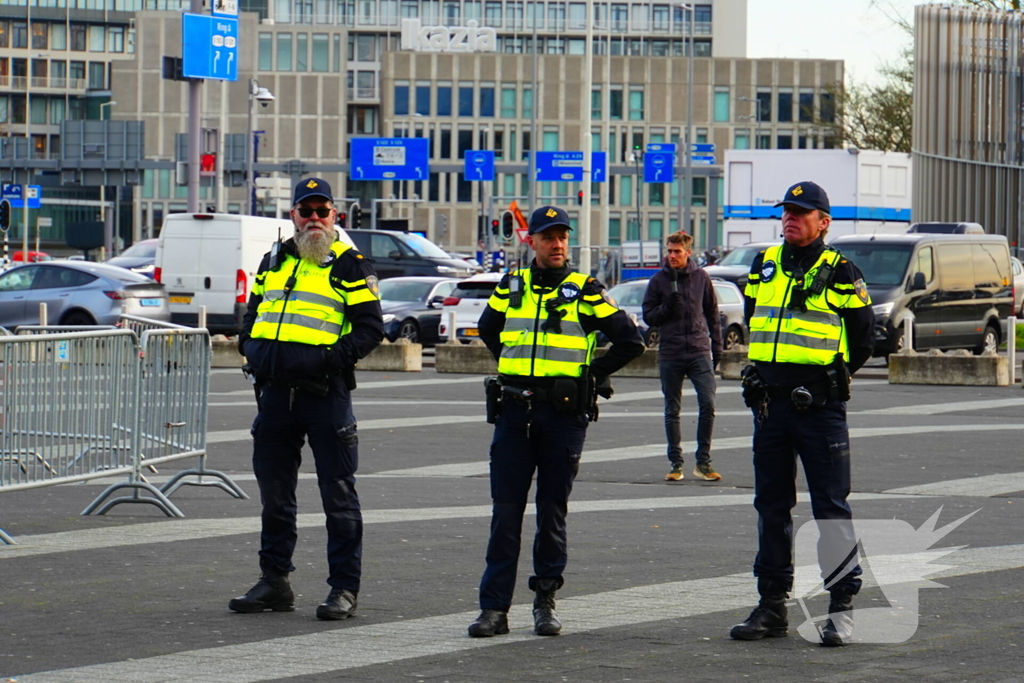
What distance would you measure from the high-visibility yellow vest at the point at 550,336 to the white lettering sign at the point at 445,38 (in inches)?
4038

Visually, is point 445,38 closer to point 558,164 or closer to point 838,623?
point 558,164

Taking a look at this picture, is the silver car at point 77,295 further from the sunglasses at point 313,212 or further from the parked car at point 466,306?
the sunglasses at point 313,212

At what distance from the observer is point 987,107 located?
49.1 metres

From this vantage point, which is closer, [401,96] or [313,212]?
[313,212]

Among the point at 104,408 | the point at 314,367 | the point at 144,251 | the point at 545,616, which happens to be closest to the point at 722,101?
the point at 144,251

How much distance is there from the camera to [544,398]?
7293 mm

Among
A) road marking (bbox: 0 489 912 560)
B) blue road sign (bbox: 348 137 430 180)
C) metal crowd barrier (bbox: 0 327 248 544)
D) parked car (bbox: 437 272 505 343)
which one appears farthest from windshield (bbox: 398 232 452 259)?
blue road sign (bbox: 348 137 430 180)

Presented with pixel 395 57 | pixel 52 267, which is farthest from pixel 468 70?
pixel 52 267

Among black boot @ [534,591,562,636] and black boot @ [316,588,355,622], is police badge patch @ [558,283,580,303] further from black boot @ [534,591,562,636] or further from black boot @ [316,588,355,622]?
black boot @ [316,588,355,622]

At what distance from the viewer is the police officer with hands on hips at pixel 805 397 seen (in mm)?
7164

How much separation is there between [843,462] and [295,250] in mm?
2463

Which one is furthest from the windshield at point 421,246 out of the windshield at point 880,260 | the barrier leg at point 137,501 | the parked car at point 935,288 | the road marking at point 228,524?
the barrier leg at point 137,501

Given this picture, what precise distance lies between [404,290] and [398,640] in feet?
85.7

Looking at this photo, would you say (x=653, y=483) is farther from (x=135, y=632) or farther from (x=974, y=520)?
(x=135, y=632)
